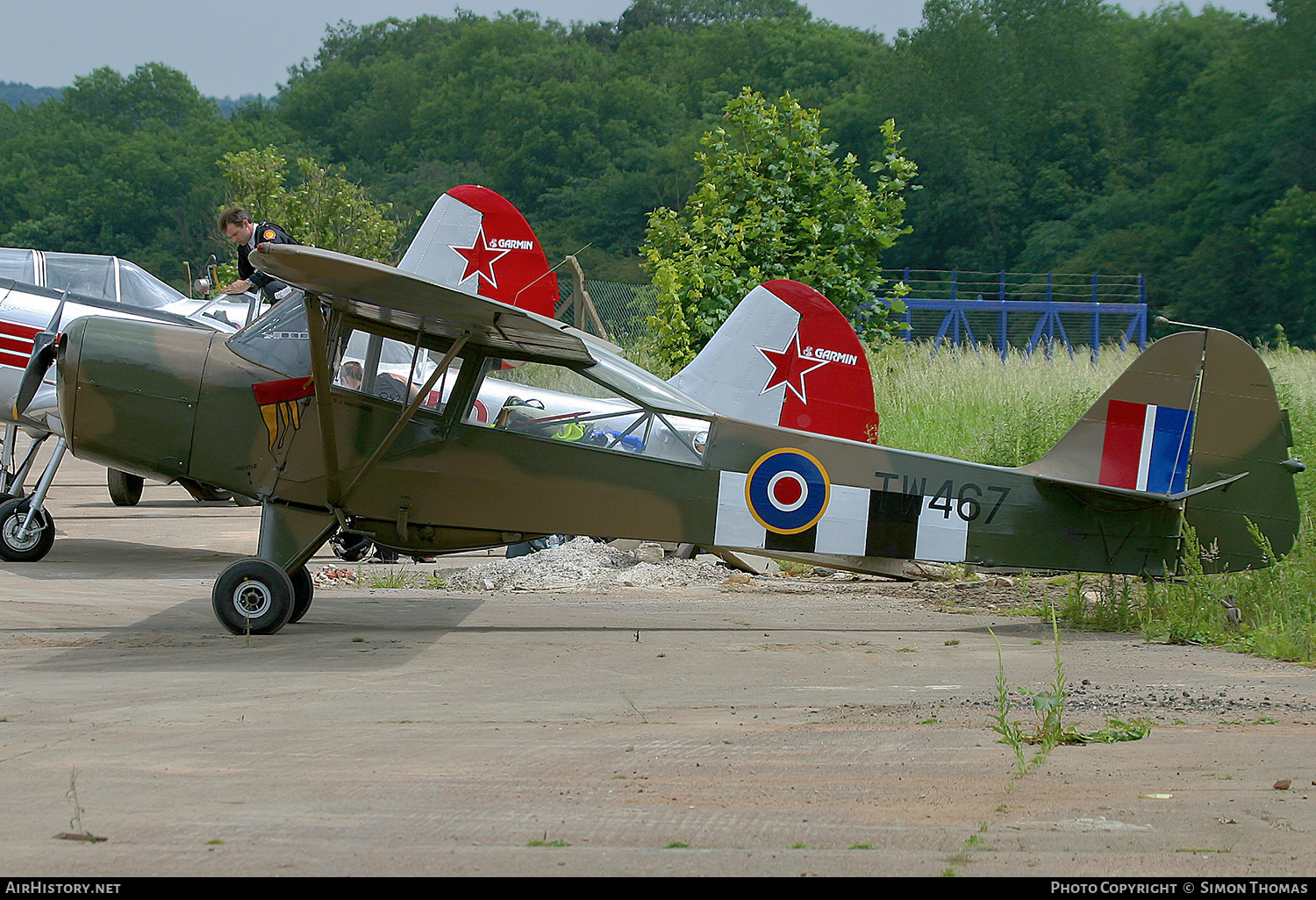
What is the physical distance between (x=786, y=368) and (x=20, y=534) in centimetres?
677

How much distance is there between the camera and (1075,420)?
12094mm

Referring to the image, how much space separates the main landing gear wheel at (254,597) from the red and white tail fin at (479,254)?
6.47 m

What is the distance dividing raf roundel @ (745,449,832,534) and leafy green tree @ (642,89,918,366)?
8252mm

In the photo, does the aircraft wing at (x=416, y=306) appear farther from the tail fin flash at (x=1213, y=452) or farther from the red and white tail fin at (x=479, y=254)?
the red and white tail fin at (x=479, y=254)

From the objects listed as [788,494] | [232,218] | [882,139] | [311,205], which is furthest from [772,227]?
[882,139]

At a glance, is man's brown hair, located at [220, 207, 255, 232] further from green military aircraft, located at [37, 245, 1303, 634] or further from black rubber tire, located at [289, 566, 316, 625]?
black rubber tire, located at [289, 566, 316, 625]

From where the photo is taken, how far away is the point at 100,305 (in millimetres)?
10797

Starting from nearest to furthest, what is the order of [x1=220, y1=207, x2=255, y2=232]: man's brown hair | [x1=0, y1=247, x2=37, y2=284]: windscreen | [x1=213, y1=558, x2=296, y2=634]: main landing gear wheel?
[x1=213, y1=558, x2=296, y2=634]: main landing gear wheel
[x1=220, y1=207, x2=255, y2=232]: man's brown hair
[x1=0, y1=247, x2=37, y2=284]: windscreen

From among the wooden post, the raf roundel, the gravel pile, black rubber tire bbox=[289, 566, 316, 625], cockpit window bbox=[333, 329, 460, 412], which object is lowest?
the gravel pile

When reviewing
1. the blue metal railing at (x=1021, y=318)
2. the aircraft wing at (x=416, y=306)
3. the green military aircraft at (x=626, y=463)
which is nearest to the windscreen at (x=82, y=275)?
the green military aircraft at (x=626, y=463)

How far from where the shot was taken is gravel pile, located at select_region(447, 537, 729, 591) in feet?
31.7

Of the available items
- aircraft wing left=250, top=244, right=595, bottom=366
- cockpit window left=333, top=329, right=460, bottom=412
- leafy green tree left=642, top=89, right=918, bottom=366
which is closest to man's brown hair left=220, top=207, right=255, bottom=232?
cockpit window left=333, top=329, right=460, bottom=412

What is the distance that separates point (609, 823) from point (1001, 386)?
13204 millimetres

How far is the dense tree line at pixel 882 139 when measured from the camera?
54.3 meters
